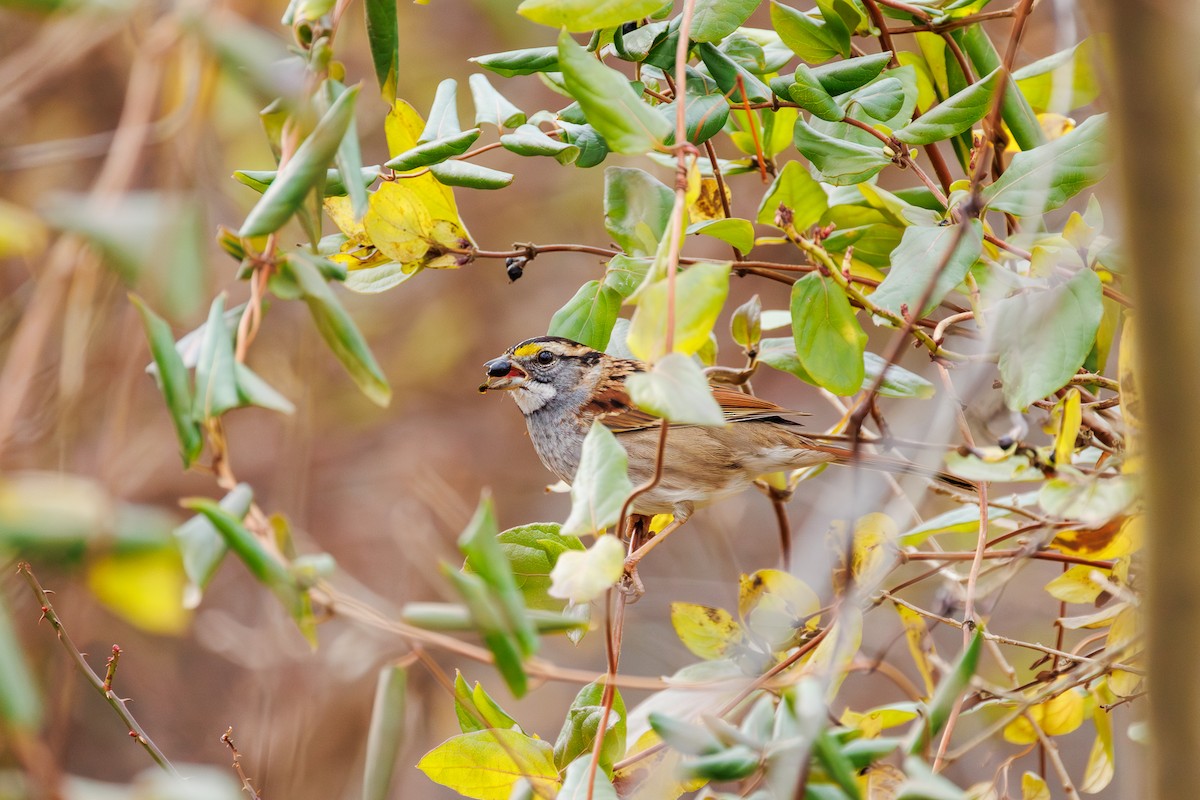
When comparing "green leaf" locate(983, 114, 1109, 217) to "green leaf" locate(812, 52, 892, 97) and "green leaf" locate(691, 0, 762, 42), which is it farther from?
"green leaf" locate(691, 0, 762, 42)

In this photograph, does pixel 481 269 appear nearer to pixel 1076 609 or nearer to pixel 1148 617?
pixel 1076 609

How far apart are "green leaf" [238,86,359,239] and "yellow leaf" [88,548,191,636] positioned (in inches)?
15.2

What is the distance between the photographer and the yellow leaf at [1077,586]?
5.89 ft

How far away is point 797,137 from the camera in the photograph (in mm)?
1691

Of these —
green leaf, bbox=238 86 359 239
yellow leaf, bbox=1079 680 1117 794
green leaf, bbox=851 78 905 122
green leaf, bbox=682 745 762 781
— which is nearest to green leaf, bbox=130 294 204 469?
green leaf, bbox=238 86 359 239

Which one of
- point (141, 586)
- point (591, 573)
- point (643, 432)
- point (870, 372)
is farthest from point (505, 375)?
point (141, 586)

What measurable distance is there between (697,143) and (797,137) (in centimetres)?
17

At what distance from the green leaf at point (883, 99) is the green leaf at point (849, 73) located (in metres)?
0.05

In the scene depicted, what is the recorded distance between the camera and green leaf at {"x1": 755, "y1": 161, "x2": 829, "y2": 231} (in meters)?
1.75

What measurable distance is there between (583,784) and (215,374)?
2.33 feet

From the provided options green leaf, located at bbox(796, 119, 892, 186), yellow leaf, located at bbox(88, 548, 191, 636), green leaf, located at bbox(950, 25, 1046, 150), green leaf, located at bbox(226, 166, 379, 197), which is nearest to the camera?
yellow leaf, located at bbox(88, 548, 191, 636)

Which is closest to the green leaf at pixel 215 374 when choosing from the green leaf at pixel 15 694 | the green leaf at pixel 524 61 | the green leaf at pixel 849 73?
the green leaf at pixel 15 694

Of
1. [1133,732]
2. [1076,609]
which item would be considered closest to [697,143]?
[1133,732]

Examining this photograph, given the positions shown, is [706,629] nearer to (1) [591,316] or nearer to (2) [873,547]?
(2) [873,547]
